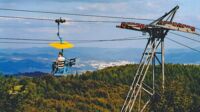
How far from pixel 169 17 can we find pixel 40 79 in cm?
4301

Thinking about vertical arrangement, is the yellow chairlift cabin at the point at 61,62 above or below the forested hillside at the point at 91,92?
above

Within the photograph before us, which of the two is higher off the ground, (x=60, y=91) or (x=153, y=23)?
(x=153, y=23)

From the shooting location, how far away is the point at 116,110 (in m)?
91.4

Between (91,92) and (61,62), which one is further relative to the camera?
(91,92)

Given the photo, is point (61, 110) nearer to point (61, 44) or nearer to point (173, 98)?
point (61, 44)

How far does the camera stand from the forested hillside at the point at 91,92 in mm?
61281

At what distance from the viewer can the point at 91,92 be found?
9819cm

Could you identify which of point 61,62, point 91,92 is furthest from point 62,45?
point 91,92

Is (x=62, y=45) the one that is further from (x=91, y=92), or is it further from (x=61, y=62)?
(x=91, y=92)

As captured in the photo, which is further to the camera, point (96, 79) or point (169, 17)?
point (96, 79)

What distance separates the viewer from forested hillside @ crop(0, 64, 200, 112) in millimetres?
61281

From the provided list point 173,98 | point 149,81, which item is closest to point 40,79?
point 149,81

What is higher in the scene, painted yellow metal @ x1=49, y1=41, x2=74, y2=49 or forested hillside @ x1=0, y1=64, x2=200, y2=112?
painted yellow metal @ x1=49, y1=41, x2=74, y2=49

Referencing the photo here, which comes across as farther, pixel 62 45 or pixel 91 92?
pixel 91 92
